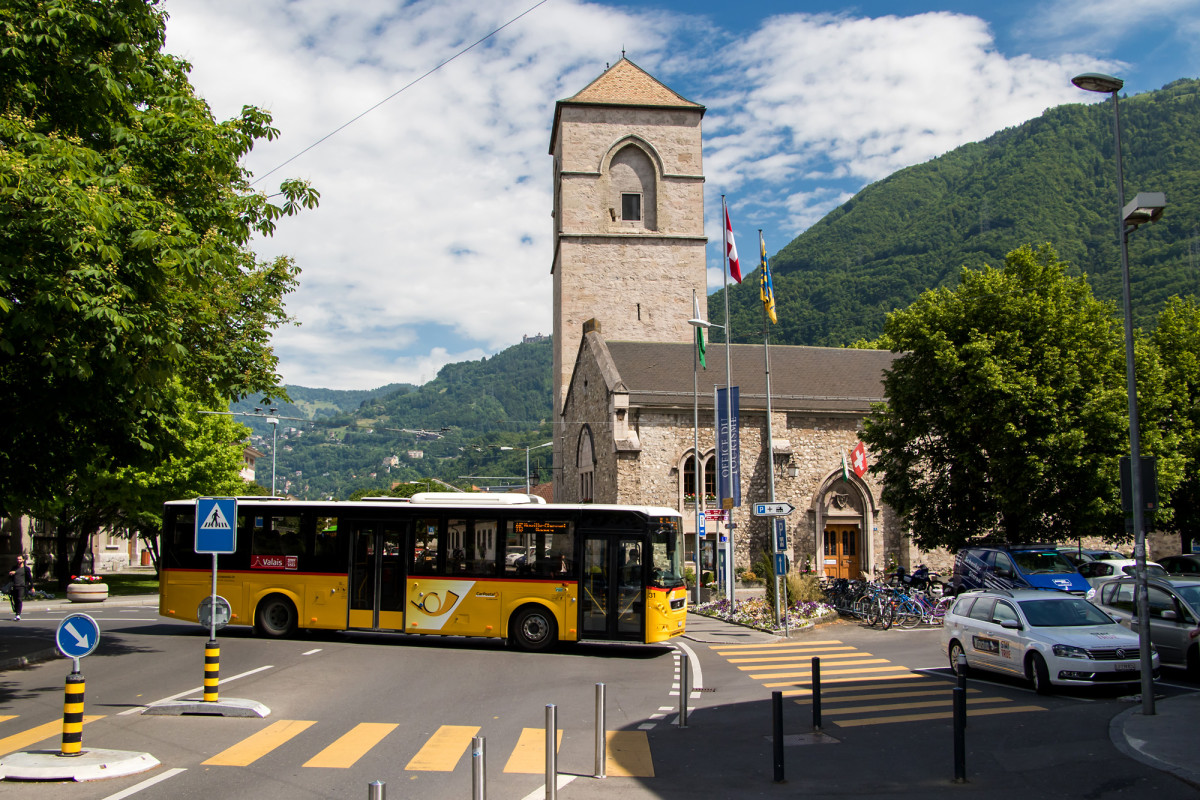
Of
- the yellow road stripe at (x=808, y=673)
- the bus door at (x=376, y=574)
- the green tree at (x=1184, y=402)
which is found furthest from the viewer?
the green tree at (x=1184, y=402)

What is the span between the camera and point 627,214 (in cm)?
4756

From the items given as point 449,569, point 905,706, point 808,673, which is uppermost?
point 449,569

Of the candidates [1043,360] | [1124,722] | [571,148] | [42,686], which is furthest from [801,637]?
[571,148]

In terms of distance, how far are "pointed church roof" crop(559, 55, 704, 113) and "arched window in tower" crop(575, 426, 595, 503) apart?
62.7ft

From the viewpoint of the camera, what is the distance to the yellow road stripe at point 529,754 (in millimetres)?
8641

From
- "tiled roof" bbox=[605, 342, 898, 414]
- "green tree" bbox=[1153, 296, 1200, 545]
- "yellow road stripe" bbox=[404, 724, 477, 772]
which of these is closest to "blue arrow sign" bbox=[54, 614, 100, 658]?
"yellow road stripe" bbox=[404, 724, 477, 772]

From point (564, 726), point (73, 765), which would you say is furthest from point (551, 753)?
point (73, 765)

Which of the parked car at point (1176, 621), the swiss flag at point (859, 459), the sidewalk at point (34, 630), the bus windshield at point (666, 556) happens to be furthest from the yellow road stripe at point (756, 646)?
the swiss flag at point (859, 459)

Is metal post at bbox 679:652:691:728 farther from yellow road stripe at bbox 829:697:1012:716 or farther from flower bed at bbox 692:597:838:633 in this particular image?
flower bed at bbox 692:597:838:633

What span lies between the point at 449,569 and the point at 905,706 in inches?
363

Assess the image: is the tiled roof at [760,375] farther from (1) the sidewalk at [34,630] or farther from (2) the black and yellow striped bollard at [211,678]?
(2) the black and yellow striped bollard at [211,678]

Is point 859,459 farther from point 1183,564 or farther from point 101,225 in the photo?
point 101,225

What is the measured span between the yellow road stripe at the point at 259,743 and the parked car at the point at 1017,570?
15913 mm

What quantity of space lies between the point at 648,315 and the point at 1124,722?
3695 cm
